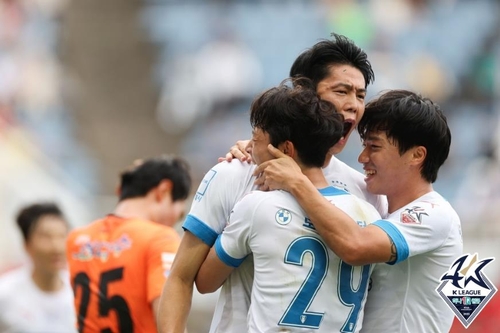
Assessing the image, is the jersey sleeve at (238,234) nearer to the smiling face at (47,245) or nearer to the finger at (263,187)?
the finger at (263,187)

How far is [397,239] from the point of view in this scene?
384 cm

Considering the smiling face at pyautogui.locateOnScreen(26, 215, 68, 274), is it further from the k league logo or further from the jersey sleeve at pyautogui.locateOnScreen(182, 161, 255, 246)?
the k league logo

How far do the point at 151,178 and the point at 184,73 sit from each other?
899cm

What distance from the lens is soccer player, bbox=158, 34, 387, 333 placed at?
4.05 meters

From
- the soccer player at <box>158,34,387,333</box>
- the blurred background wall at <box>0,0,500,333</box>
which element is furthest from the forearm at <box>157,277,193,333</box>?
Answer: the blurred background wall at <box>0,0,500,333</box>

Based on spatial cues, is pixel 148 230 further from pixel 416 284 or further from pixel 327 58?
pixel 416 284

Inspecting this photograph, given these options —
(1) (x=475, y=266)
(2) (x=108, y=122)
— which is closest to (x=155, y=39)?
(2) (x=108, y=122)

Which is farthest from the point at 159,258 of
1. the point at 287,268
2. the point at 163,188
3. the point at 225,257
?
the point at 287,268

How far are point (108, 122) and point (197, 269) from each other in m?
11.5

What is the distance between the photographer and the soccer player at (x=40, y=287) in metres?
7.56

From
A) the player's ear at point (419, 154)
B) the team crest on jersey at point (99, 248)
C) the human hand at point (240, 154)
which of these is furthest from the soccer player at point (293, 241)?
the team crest on jersey at point (99, 248)

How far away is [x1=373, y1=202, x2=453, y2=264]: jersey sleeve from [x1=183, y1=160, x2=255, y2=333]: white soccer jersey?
1.88ft

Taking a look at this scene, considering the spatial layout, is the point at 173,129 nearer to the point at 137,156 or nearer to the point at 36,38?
the point at 137,156

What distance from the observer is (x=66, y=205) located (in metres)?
12.5
